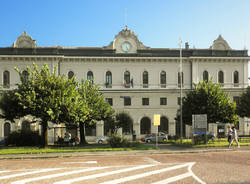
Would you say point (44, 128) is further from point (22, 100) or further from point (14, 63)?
point (14, 63)

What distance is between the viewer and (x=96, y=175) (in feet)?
33.0

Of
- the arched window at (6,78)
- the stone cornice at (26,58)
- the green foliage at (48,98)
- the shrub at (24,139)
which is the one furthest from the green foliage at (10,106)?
the arched window at (6,78)

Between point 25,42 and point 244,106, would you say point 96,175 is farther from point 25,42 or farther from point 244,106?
point 25,42

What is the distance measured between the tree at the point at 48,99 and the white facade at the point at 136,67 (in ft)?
60.2

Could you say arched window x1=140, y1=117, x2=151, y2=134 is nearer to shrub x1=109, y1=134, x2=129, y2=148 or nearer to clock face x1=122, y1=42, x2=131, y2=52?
clock face x1=122, y1=42, x2=131, y2=52

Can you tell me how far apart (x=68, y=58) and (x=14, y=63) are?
26.6 feet

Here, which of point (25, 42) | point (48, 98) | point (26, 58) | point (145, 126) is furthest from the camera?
point (145, 126)

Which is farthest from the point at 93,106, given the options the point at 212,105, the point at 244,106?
the point at 244,106

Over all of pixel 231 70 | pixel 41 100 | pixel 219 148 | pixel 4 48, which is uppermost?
pixel 4 48

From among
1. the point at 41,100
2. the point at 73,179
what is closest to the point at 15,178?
the point at 73,179

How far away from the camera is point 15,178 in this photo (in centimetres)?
959

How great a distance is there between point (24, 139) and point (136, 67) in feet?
73.0

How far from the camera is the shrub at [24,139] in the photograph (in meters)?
25.3

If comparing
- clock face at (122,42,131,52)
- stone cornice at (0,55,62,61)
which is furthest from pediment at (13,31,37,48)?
clock face at (122,42,131,52)
